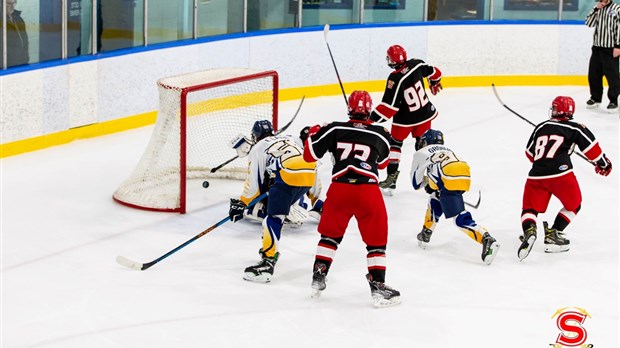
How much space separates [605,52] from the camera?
10672 mm

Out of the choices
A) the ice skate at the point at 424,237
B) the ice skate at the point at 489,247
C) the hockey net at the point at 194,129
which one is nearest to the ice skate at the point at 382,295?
the ice skate at the point at 489,247

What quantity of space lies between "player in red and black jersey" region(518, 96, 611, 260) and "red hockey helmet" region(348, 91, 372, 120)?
4.27 ft

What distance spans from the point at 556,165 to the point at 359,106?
1428mm

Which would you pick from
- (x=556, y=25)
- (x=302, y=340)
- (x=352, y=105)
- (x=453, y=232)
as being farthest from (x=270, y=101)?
(x=556, y=25)

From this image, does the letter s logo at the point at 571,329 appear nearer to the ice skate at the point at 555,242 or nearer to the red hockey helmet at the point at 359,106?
the ice skate at the point at 555,242

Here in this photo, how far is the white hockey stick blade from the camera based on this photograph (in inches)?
248

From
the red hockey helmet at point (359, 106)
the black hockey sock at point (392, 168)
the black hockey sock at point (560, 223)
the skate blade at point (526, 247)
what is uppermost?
the red hockey helmet at point (359, 106)

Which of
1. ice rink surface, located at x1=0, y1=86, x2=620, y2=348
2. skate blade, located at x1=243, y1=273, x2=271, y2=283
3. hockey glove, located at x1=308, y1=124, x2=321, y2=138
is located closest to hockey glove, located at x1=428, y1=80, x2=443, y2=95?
ice rink surface, located at x1=0, y1=86, x2=620, y2=348

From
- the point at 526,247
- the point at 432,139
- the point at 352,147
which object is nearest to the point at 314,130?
the point at 352,147

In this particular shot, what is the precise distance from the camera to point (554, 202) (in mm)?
7887

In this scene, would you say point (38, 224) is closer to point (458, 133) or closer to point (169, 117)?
point (169, 117)

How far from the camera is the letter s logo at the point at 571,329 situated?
5.46 metres

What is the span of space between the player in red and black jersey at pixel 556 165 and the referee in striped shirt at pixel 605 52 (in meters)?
4.09

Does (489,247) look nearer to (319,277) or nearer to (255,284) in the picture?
(319,277)
